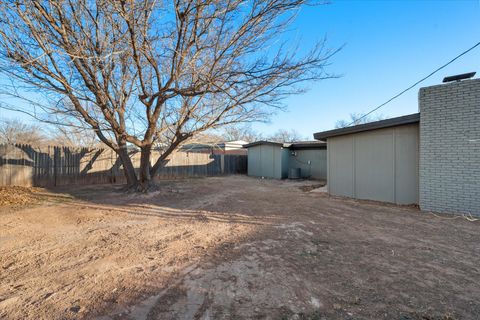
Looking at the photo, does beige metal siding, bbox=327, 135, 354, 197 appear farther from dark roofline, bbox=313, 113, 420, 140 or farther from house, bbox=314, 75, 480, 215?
house, bbox=314, 75, 480, 215

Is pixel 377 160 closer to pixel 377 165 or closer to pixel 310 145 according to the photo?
pixel 377 165

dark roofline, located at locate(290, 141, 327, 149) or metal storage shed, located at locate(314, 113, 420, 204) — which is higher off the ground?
dark roofline, located at locate(290, 141, 327, 149)

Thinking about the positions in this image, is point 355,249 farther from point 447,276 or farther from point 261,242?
point 261,242

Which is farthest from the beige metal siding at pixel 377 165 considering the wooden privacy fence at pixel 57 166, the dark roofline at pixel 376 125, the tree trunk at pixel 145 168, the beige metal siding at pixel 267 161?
the wooden privacy fence at pixel 57 166

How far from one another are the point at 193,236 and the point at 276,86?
425cm

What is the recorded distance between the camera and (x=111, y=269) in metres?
2.80

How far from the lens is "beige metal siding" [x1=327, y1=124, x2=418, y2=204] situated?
665cm

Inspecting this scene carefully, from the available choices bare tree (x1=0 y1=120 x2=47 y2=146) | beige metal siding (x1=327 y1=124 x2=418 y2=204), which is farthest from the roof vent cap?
bare tree (x1=0 y1=120 x2=47 y2=146)

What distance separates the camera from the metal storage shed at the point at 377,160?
21.7 ft

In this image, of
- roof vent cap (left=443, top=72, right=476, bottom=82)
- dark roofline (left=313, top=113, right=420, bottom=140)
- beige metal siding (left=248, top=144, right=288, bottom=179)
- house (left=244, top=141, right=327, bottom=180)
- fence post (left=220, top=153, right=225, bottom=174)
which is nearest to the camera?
roof vent cap (left=443, top=72, right=476, bottom=82)

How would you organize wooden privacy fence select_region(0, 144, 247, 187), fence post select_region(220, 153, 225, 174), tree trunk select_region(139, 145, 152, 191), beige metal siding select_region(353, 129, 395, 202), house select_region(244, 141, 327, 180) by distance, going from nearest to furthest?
beige metal siding select_region(353, 129, 395, 202) < tree trunk select_region(139, 145, 152, 191) < wooden privacy fence select_region(0, 144, 247, 187) < house select_region(244, 141, 327, 180) < fence post select_region(220, 153, 225, 174)

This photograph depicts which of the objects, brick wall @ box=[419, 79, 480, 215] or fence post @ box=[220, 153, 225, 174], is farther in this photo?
fence post @ box=[220, 153, 225, 174]

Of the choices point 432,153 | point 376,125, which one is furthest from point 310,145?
point 432,153

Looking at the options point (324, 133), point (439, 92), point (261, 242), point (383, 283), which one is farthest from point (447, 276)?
point (324, 133)
